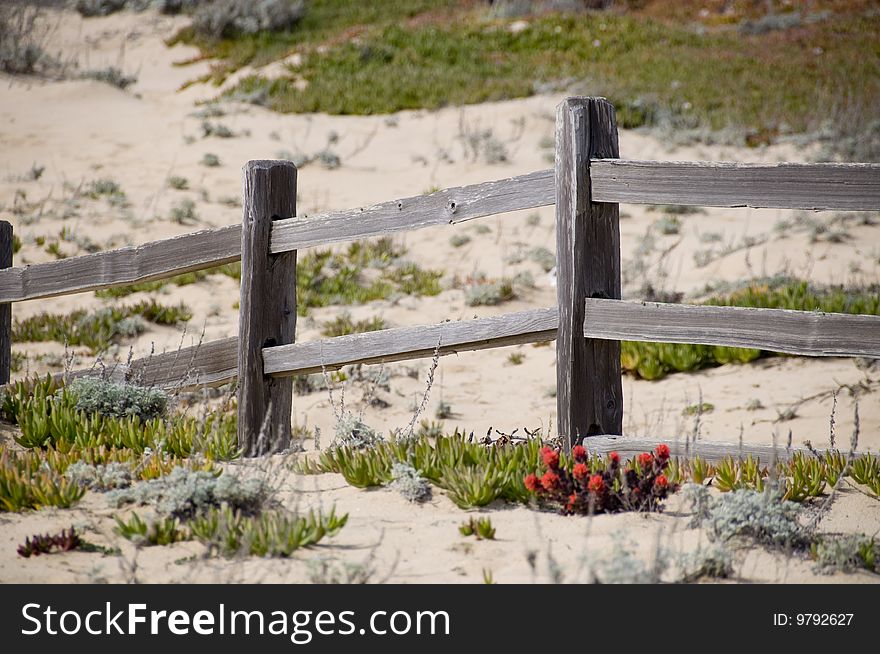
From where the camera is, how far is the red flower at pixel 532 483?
369cm

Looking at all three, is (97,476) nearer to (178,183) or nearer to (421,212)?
(421,212)

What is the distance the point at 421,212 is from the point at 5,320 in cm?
379

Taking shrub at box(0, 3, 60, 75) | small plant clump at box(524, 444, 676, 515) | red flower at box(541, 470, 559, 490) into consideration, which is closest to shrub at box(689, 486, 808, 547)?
small plant clump at box(524, 444, 676, 515)

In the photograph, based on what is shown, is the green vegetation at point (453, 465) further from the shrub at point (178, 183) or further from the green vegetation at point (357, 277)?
the shrub at point (178, 183)

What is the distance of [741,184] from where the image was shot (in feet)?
13.3

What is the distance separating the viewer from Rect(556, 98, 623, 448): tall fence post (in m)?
4.34

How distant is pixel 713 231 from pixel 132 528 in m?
10.9

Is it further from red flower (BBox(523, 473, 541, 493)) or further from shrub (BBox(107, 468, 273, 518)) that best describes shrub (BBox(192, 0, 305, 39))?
red flower (BBox(523, 473, 541, 493))

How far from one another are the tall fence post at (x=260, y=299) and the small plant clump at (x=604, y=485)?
199cm

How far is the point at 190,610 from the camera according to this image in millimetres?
2789

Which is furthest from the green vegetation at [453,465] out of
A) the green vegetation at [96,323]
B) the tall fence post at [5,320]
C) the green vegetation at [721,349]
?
the green vegetation at [96,323]

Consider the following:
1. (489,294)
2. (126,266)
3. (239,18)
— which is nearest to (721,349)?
(489,294)

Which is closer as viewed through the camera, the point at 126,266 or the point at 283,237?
the point at 283,237

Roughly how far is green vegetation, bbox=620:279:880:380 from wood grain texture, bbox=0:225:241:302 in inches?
174
